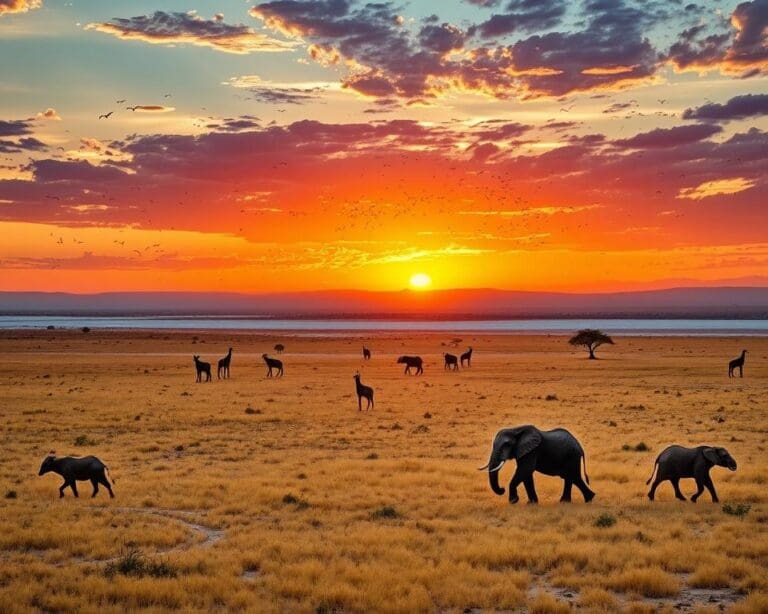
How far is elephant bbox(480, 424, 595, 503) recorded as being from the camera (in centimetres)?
1650

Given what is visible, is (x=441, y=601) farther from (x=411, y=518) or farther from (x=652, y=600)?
(x=411, y=518)

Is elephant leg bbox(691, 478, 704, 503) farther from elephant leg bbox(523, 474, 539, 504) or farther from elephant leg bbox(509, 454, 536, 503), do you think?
elephant leg bbox(509, 454, 536, 503)

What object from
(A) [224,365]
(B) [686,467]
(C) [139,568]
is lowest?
(C) [139,568]

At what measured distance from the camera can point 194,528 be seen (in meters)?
15.6

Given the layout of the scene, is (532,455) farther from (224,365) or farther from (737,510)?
(224,365)

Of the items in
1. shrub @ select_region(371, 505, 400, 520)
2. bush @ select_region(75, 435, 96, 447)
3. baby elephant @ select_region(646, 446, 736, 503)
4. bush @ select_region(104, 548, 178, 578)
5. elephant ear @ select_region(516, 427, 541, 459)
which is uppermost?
elephant ear @ select_region(516, 427, 541, 459)

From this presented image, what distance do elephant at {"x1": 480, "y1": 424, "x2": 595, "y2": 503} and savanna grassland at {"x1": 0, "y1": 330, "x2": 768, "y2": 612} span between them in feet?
2.40

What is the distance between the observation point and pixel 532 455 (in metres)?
16.6

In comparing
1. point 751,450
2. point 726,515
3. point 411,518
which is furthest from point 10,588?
point 751,450

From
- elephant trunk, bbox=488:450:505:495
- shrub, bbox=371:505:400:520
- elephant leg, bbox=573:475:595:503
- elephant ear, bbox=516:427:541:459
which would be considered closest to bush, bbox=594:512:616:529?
elephant leg, bbox=573:475:595:503

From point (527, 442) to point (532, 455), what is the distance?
329 millimetres

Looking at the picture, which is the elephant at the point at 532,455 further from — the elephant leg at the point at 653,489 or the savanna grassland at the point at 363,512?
the elephant leg at the point at 653,489

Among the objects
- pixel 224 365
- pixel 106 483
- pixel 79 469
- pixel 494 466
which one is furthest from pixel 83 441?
pixel 224 365

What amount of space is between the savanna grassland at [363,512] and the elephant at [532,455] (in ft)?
2.40
